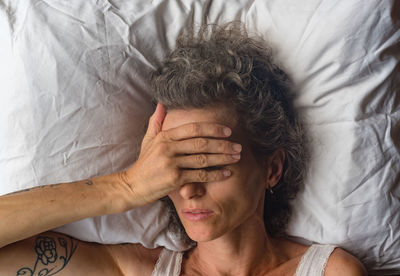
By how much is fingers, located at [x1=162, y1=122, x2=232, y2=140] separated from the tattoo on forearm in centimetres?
42

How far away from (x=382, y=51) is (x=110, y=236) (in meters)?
0.84

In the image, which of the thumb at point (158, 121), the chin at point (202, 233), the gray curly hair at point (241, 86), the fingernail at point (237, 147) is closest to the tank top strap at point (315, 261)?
the gray curly hair at point (241, 86)

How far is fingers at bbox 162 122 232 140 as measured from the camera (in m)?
1.04

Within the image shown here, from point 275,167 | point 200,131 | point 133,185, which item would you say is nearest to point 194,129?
point 200,131

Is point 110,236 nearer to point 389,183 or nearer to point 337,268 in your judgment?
point 337,268

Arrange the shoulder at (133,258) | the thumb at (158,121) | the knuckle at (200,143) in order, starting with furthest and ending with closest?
the shoulder at (133,258) → the thumb at (158,121) → the knuckle at (200,143)

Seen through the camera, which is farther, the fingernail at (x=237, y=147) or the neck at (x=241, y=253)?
the neck at (x=241, y=253)

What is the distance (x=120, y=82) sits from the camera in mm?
1247

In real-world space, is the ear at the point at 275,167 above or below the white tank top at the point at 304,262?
above

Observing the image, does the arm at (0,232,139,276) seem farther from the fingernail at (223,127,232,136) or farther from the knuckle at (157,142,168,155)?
the fingernail at (223,127,232,136)

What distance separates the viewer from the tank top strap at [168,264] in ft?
4.19

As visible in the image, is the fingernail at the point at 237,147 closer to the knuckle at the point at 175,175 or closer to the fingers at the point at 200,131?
the fingers at the point at 200,131

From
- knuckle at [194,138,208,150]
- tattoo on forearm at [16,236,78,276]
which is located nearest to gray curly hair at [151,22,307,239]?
knuckle at [194,138,208,150]

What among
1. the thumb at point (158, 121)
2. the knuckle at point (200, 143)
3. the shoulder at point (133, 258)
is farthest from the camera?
the shoulder at point (133, 258)
